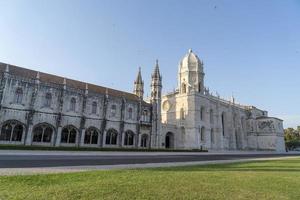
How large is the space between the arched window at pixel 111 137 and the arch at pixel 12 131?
→ 1510 centimetres

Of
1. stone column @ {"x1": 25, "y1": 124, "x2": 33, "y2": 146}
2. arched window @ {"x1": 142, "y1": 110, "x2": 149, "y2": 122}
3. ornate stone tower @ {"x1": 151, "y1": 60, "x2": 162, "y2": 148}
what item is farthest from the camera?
ornate stone tower @ {"x1": 151, "y1": 60, "x2": 162, "y2": 148}

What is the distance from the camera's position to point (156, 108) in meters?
53.8

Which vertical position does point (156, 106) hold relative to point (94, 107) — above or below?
above

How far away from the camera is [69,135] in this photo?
127ft

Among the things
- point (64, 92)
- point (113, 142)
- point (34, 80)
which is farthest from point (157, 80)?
point (34, 80)

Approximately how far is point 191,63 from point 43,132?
1800 inches

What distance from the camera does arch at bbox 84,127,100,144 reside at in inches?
1602

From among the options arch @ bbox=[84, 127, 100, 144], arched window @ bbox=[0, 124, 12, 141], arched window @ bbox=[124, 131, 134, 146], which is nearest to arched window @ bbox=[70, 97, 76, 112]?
arch @ bbox=[84, 127, 100, 144]

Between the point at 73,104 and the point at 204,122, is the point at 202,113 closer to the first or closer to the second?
the point at 204,122

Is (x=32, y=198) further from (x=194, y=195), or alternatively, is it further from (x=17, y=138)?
(x=17, y=138)

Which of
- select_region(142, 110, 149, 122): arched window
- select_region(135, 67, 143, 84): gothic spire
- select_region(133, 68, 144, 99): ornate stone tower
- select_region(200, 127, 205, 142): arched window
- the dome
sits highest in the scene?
the dome

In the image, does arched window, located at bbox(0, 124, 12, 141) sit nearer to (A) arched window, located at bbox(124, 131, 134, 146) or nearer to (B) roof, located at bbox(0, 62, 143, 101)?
(B) roof, located at bbox(0, 62, 143, 101)

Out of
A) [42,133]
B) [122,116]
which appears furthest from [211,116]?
[42,133]

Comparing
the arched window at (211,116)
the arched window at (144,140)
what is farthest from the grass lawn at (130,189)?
the arched window at (211,116)
